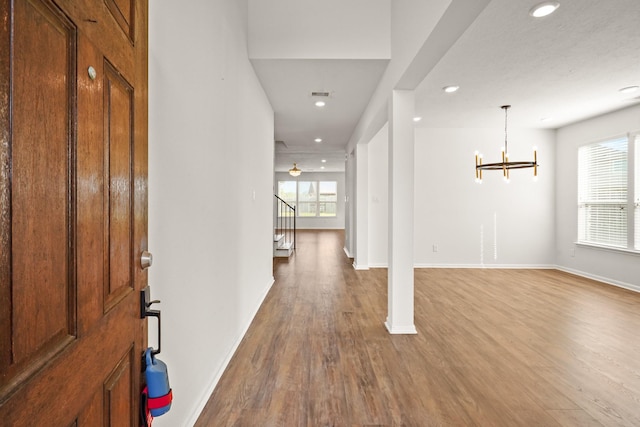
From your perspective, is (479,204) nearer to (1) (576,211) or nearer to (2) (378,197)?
(1) (576,211)

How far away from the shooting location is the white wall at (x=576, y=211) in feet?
14.4

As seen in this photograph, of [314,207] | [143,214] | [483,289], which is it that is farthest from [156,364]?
[314,207]

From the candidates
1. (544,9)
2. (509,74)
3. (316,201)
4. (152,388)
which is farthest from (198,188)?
(316,201)

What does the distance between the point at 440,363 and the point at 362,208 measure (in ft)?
11.6

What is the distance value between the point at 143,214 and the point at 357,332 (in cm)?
237

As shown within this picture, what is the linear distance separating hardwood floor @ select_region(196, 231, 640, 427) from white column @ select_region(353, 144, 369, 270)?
148 centimetres

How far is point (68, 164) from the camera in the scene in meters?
0.59

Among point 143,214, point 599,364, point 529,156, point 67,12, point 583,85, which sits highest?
point 583,85

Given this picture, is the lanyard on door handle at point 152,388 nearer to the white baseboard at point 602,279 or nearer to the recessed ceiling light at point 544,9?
the recessed ceiling light at point 544,9

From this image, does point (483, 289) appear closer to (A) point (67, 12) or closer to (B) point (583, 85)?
(B) point (583, 85)

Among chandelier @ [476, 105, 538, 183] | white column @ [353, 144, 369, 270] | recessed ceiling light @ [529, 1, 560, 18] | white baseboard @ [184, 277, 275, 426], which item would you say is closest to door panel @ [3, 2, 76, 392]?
white baseboard @ [184, 277, 275, 426]

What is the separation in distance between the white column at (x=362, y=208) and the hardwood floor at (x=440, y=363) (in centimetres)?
148

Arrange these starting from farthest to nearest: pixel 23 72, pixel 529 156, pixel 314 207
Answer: pixel 314 207, pixel 529 156, pixel 23 72

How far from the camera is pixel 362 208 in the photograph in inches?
221
